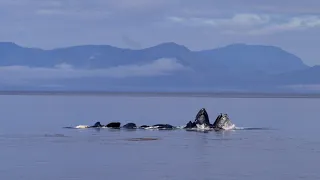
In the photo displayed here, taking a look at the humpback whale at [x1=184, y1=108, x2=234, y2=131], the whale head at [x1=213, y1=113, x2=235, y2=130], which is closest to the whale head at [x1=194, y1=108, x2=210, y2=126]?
the humpback whale at [x1=184, y1=108, x2=234, y2=131]

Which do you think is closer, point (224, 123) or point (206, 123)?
point (224, 123)

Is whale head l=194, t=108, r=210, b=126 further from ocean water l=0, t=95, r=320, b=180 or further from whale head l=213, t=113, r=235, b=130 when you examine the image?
ocean water l=0, t=95, r=320, b=180

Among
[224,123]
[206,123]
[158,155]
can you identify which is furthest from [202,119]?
[158,155]

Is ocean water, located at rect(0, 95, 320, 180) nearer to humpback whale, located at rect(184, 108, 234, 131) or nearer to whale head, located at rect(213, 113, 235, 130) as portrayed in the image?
whale head, located at rect(213, 113, 235, 130)

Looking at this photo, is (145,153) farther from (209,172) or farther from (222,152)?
(209,172)

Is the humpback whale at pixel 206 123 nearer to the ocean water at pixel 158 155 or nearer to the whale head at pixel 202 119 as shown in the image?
the whale head at pixel 202 119

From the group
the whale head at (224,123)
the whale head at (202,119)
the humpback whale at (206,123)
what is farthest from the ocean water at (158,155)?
the whale head at (202,119)

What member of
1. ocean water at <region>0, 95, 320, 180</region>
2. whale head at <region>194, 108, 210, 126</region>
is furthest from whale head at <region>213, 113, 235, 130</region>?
ocean water at <region>0, 95, 320, 180</region>

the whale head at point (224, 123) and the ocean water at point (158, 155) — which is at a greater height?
the whale head at point (224, 123)

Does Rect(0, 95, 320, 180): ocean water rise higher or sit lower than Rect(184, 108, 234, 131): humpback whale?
lower

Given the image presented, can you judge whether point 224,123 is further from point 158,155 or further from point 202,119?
point 158,155

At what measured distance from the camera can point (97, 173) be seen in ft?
147

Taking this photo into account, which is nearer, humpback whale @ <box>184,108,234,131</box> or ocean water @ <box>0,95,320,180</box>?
ocean water @ <box>0,95,320,180</box>

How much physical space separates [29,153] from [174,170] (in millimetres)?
12301
